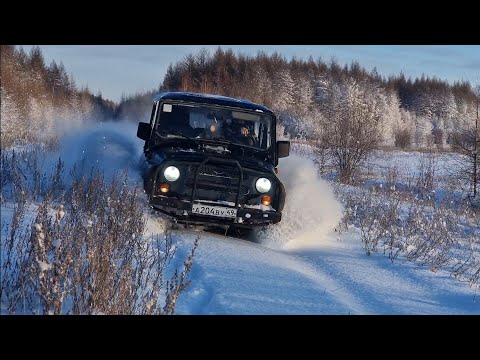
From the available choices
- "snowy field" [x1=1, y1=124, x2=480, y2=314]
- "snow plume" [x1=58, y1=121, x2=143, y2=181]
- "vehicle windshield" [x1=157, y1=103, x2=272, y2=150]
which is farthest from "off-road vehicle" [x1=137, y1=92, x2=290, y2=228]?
"snow plume" [x1=58, y1=121, x2=143, y2=181]

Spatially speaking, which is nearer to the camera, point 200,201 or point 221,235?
point 200,201

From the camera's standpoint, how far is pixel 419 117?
72.9 meters

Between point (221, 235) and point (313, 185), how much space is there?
225cm

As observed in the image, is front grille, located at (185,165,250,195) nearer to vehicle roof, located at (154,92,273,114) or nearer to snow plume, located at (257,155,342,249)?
snow plume, located at (257,155,342,249)

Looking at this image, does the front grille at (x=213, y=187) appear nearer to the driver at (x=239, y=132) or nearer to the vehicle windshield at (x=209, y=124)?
the vehicle windshield at (x=209, y=124)

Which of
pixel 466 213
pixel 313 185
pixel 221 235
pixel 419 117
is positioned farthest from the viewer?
pixel 419 117

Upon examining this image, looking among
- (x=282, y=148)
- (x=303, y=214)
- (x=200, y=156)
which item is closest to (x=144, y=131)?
(x=200, y=156)

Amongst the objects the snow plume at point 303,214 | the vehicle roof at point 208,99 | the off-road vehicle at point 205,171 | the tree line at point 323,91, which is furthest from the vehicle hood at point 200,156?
Result: the tree line at point 323,91

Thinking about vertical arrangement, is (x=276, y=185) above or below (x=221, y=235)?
above

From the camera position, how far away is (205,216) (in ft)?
26.9

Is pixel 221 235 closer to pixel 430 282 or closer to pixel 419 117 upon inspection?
pixel 430 282

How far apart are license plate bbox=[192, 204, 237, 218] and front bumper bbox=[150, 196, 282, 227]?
0.15ft

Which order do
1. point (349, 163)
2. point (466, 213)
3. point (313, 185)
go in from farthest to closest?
1. point (349, 163)
2. point (466, 213)
3. point (313, 185)
